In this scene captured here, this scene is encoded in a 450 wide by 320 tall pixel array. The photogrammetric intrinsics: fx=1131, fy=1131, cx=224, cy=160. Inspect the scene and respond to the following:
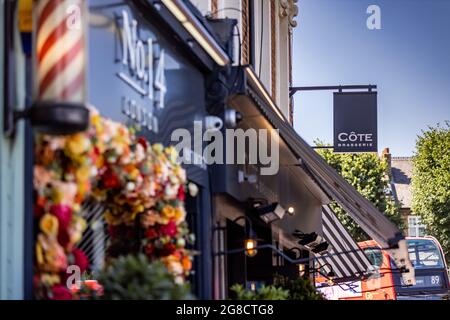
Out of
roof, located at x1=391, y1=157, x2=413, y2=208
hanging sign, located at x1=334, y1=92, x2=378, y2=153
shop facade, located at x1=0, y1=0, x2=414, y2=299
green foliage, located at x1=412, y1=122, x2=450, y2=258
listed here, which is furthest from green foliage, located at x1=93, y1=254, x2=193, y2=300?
roof, located at x1=391, y1=157, x2=413, y2=208

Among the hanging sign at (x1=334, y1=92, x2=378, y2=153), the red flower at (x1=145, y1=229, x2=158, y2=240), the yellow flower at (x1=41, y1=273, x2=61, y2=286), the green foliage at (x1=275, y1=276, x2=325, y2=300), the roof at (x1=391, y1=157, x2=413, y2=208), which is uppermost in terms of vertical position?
the roof at (x1=391, y1=157, x2=413, y2=208)

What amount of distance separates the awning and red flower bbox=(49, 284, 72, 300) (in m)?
4.82

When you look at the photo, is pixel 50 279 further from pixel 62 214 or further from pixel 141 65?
pixel 141 65

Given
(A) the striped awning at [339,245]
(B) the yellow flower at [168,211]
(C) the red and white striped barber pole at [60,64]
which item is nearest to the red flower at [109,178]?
(B) the yellow flower at [168,211]

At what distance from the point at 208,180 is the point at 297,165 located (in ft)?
16.1

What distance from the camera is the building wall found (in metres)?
5.89

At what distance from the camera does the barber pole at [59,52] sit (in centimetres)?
532

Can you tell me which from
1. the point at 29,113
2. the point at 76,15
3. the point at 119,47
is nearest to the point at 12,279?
the point at 29,113

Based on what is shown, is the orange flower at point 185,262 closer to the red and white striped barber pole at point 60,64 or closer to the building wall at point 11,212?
the building wall at point 11,212

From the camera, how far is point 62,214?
6.06 m

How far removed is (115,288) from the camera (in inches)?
254

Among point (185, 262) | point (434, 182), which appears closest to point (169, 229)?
point (185, 262)

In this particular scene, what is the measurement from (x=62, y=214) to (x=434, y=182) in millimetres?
44144

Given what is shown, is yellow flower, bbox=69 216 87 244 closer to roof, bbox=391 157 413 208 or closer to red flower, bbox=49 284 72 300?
red flower, bbox=49 284 72 300
